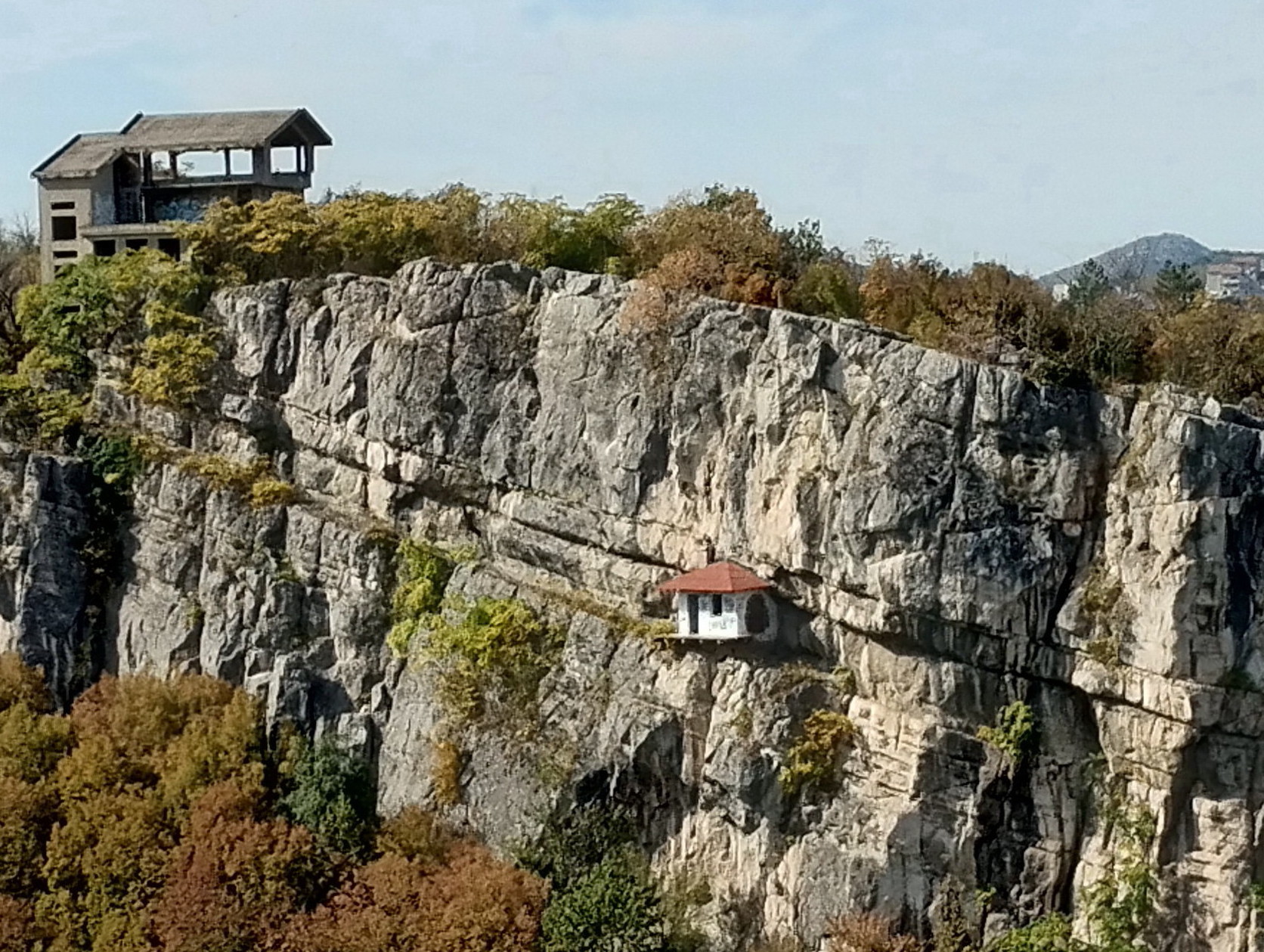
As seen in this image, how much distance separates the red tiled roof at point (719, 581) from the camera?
26.9 m

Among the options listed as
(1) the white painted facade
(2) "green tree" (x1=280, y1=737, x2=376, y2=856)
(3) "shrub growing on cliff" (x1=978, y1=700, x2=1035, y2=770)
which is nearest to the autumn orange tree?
(2) "green tree" (x1=280, y1=737, x2=376, y2=856)

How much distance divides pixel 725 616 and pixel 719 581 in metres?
0.61

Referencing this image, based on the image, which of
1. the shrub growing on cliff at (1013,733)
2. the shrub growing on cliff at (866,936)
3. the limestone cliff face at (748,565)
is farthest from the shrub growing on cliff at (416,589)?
the shrub growing on cliff at (1013,733)

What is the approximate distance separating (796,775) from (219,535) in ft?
39.8

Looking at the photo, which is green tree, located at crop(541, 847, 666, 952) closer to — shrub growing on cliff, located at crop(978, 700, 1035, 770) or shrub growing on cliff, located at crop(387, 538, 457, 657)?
shrub growing on cliff, located at crop(387, 538, 457, 657)

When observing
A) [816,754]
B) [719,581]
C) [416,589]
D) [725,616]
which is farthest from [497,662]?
[816,754]

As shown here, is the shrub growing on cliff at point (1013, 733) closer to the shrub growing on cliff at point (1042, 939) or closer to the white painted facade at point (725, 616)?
the shrub growing on cliff at point (1042, 939)

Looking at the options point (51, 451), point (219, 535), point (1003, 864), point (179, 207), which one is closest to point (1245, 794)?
point (1003, 864)

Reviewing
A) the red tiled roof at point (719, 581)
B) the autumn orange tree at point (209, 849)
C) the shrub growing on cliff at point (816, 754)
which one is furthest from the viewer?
the red tiled roof at point (719, 581)

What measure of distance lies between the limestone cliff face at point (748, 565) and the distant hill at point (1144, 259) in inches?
268

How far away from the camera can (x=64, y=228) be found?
36.8 m

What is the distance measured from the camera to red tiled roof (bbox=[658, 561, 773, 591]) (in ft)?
88.2

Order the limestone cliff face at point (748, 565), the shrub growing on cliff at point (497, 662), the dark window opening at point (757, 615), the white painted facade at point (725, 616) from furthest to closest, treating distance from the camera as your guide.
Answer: the shrub growing on cliff at point (497, 662)
the dark window opening at point (757, 615)
the white painted facade at point (725, 616)
the limestone cliff face at point (748, 565)

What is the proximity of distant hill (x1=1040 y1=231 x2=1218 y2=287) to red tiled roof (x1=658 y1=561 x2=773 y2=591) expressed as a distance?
8.37 metres
